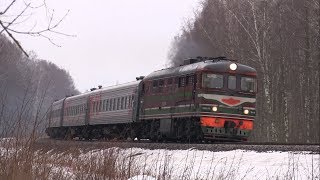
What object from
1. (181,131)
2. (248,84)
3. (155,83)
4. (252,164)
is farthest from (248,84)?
(252,164)

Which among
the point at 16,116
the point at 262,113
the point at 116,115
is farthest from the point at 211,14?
the point at 16,116

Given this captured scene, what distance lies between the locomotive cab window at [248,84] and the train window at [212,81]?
0.92m

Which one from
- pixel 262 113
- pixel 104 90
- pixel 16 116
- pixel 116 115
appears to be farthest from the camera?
pixel 262 113

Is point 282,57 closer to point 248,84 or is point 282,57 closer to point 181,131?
point 248,84

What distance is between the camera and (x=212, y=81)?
1773cm

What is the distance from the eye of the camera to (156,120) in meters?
19.8

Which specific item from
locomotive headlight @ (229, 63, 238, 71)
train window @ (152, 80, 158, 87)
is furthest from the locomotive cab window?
train window @ (152, 80, 158, 87)

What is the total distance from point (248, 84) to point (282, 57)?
42.9 feet

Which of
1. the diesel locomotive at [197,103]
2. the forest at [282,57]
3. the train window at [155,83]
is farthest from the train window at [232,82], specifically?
the forest at [282,57]

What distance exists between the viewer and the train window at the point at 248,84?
1840 cm

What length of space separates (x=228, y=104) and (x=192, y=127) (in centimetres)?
141

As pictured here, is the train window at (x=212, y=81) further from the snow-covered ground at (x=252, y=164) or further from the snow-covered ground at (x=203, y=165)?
the snow-covered ground at (x=252, y=164)

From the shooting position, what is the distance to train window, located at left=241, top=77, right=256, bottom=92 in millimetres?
18402

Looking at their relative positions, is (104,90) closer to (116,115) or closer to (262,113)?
(116,115)
